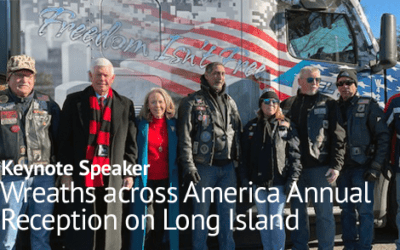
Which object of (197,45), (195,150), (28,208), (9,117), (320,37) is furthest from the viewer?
(320,37)

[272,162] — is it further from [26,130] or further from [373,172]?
[26,130]

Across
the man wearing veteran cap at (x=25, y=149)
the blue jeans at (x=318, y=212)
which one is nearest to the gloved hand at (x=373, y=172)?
the blue jeans at (x=318, y=212)

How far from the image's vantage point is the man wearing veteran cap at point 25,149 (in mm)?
2893

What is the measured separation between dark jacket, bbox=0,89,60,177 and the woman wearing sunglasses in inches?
66.2

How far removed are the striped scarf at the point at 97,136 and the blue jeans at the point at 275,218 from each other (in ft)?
4.46

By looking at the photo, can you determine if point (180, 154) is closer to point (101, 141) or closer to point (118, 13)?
point (101, 141)

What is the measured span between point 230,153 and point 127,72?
1218 mm

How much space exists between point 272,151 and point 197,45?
1.25m

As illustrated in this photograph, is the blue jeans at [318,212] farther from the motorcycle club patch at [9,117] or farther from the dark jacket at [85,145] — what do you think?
the motorcycle club patch at [9,117]

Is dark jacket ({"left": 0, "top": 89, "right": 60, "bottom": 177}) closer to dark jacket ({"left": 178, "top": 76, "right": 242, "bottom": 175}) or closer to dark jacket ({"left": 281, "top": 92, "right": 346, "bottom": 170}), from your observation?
dark jacket ({"left": 178, "top": 76, "right": 242, "bottom": 175})

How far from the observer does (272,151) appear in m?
3.23

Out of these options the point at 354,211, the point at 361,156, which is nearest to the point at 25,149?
the point at 361,156

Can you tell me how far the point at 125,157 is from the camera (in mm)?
3117

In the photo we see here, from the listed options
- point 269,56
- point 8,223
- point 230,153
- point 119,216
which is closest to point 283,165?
point 230,153
